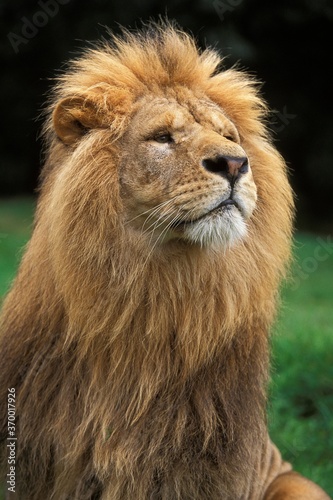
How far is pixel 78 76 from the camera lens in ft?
10.7

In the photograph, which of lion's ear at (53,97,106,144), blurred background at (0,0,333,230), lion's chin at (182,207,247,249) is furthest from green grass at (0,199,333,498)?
blurred background at (0,0,333,230)

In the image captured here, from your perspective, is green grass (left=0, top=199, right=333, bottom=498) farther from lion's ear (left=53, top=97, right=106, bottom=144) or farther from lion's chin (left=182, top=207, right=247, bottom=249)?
lion's ear (left=53, top=97, right=106, bottom=144)

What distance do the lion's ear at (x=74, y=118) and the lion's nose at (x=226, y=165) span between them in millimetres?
402

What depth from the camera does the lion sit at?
9.94 ft

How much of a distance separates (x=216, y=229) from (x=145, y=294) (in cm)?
32

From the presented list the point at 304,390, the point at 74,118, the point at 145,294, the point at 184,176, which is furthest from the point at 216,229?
the point at 304,390

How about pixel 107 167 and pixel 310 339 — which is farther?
pixel 310 339

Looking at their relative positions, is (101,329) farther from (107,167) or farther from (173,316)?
(107,167)

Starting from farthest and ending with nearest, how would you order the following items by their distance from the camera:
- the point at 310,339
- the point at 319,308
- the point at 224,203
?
the point at 319,308
the point at 310,339
the point at 224,203

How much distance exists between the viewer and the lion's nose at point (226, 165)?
9.57 feet

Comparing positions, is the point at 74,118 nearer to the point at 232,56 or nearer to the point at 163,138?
the point at 163,138

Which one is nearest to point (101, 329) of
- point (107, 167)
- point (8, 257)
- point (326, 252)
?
point (107, 167)

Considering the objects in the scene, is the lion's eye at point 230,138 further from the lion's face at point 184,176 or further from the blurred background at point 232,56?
the blurred background at point 232,56

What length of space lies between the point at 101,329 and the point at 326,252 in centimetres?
742
